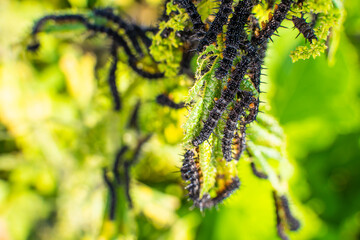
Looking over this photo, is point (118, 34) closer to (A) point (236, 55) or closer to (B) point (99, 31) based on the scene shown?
(B) point (99, 31)

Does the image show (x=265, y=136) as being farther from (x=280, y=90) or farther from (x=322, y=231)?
(x=322, y=231)

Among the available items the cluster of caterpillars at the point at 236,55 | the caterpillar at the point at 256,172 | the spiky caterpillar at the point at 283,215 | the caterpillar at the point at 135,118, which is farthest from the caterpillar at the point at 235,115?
the caterpillar at the point at 135,118

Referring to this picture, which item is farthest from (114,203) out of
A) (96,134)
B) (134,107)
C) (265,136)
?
(265,136)

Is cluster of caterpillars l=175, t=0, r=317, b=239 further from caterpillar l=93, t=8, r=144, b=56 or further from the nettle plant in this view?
caterpillar l=93, t=8, r=144, b=56

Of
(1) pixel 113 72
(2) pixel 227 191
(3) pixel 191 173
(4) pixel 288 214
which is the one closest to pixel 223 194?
(2) pixel 227 191

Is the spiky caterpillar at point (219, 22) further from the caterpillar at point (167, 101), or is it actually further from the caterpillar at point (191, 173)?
the caterpillar at point (167, 101)
